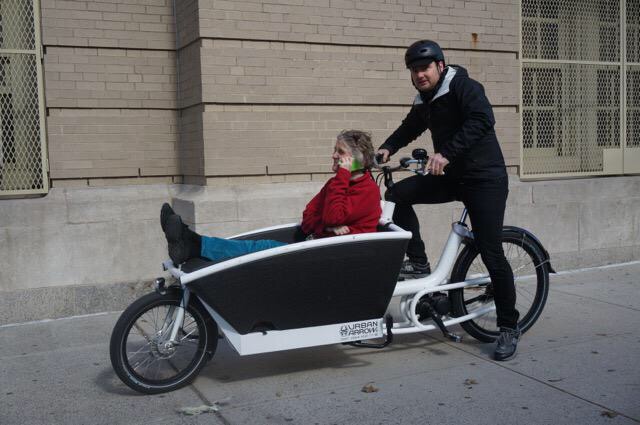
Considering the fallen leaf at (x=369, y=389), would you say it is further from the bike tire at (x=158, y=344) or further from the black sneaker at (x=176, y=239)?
the black sneaker at (x=176, y=239)

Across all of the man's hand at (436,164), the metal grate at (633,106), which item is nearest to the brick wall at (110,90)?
the man's hand at (436,164)

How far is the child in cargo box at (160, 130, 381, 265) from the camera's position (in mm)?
4223

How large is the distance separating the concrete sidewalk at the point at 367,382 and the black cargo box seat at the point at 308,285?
0.43 m

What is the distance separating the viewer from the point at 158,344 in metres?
4.22

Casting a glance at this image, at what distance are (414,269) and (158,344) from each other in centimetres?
169

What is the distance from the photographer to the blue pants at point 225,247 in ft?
13.9

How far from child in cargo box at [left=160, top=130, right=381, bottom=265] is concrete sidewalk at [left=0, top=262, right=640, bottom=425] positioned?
2.72 ft

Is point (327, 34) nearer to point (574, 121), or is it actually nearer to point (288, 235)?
point (288, 235)

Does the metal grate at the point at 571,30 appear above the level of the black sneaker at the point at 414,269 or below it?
above

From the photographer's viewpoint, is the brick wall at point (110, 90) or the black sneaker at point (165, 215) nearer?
the black sneaker at point (165, 215)

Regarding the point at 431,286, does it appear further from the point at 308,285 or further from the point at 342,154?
the point at 342,154

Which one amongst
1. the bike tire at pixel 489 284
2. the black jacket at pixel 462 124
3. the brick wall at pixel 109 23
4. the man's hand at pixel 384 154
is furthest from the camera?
the brick wall at pixel 109 23

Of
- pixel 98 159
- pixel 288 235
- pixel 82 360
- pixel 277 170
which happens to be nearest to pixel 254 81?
pixel 277 170

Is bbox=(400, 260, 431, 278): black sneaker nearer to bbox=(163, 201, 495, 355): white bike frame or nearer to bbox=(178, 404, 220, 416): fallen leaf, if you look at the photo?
bbox=(163, 201, 495, 355): white bike frame
